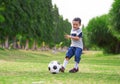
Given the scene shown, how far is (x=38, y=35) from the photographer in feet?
225

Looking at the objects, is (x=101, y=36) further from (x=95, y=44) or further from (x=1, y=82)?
(x=1, y=82)

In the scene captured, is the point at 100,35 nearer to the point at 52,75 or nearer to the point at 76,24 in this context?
the point at 76,24

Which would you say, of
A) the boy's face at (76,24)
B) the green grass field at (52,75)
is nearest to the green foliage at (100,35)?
the green grass field at (52,75)

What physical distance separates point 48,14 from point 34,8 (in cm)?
1450

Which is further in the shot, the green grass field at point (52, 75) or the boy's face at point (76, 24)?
the boy's face at point (76, 24)

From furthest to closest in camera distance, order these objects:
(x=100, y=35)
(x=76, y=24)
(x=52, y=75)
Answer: (x=100, y=35) < (x=76, y=24) < (x=52, y=75)

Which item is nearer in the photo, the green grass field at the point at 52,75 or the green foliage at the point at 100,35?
the green grass field at the point at 52,75

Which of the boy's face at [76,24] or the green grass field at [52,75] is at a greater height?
the boy's face at [76,24]

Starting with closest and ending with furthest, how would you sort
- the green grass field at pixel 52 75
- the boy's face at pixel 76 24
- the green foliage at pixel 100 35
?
the green grass field at pixel 52 75 → the boy's face at pixel 76 24 → the green foliage at pixel 100 35

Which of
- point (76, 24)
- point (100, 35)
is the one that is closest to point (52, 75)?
point (76, 24)

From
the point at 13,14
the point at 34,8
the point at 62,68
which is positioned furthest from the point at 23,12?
the point at 62,68

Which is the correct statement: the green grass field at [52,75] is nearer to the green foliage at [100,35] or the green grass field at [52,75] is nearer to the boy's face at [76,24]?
the boy's face at [76,24]

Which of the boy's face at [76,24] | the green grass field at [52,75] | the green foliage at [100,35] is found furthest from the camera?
the green foliage at [100,35]

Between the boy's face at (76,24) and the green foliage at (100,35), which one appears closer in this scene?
the boy's face at (76,24)
